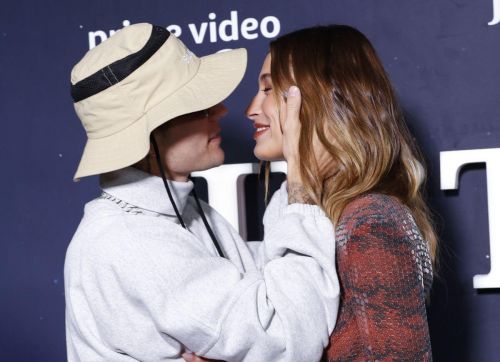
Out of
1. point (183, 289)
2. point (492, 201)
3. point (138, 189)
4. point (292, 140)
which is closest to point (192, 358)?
point (183, 289)

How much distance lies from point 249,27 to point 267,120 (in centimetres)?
48

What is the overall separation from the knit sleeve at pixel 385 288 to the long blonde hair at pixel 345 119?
0.09 meters

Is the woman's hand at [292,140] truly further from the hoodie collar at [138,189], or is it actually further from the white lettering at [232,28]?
the white lettering at [232,28]

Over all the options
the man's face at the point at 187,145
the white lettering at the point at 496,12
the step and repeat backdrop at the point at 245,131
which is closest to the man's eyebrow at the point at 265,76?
the man's face at the point at 187,145

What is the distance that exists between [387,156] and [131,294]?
43cm

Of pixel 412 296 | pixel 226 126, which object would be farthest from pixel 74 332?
pixel 226 126

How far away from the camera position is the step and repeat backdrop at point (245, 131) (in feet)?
5.37

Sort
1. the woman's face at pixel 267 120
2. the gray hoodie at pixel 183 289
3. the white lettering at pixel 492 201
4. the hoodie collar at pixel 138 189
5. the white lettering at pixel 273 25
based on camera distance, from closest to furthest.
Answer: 1. the gray hoodie at pixel 183 289
2. the hoodie collar at pixel 138 189
3. the woman's face at pixel 267 120
4. the white lettering at pixel 492 201
5. the white lettering at pixel 273 25

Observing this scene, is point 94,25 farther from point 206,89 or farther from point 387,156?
point 387,156

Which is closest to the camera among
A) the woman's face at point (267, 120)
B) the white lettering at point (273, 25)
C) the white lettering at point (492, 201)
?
the woman's face at point (267, 120)

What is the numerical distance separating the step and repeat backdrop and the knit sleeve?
1.68 ft

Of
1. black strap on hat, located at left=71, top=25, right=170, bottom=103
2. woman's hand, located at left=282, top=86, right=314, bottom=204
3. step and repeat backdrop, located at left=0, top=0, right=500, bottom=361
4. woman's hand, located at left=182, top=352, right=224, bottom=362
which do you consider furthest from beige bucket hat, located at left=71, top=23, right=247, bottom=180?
step and repeat backdrop, located at left=0, top=0, right=500, bottom=361

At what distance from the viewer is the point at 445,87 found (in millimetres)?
1655

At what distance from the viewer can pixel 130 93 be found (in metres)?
1.20
